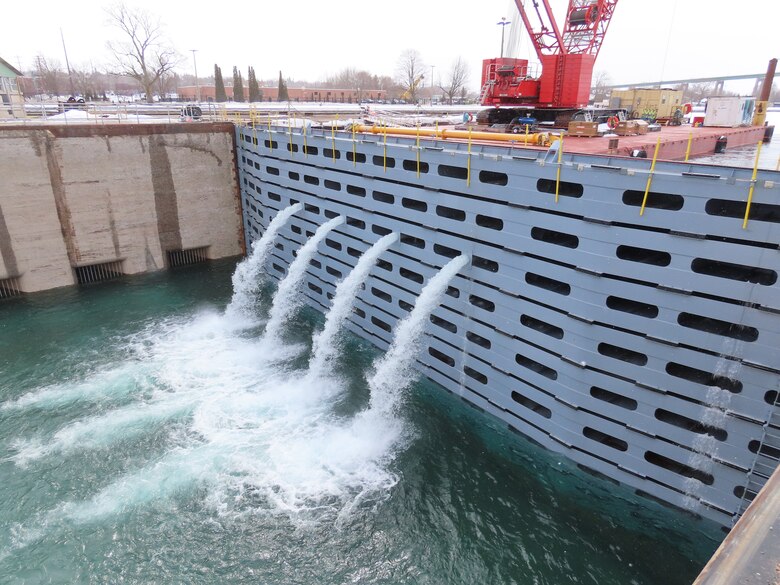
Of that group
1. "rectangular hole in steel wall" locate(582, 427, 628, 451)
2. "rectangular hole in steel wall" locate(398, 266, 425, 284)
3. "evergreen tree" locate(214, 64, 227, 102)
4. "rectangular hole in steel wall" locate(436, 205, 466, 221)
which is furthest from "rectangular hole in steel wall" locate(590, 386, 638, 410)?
"evergreen tree" locate(214, 64, 227, 102)

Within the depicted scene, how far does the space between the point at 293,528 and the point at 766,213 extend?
10.8 metres

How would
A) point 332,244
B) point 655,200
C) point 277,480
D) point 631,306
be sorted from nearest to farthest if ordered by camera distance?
point 655,200 → point 631,306 → point 277,480 → point 332,244

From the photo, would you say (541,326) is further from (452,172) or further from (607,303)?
(452,172)

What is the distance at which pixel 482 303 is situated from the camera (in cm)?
1313

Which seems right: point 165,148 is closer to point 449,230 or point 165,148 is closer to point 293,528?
point 449,230

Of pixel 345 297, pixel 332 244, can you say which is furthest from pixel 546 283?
pixel 332 244

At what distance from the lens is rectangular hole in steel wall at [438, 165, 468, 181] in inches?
526

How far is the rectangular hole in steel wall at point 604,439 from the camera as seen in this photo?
35.9 ft

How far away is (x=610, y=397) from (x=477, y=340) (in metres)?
3.80

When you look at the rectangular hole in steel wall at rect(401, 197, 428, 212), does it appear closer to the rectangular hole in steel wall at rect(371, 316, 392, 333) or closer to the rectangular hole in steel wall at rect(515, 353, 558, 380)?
the rectangular hole in steel wall at rect(371, 316, 392, 333)

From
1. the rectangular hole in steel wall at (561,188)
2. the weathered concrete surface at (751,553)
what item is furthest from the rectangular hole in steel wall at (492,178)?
the weathered concrete surface at (751,553)

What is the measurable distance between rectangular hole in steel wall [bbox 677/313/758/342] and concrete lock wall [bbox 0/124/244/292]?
884 inches

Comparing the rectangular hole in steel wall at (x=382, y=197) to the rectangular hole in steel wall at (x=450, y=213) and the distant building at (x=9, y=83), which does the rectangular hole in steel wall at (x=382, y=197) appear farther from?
the distant building at (x=9, y=83)

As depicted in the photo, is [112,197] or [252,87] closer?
[112,197]
